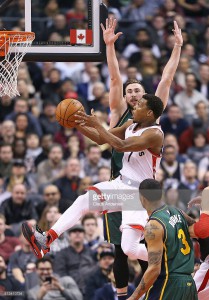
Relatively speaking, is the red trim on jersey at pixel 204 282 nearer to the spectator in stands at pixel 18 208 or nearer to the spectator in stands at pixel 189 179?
the spectator in stands at pixel 18 208

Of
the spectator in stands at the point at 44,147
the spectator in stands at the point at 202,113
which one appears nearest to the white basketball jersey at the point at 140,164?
the spectator in stands at the point at 44,147

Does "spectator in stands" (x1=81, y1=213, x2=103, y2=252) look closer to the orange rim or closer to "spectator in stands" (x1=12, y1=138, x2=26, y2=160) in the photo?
"spectator in stands" (x1=12, y1=138, x2=26, y2=160)

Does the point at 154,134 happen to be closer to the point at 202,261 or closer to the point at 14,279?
the point at 202,261

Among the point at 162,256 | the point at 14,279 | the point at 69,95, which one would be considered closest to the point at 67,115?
the point at 162,256

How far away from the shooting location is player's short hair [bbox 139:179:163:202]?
397 inches

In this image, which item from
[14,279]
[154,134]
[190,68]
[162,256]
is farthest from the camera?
[190,68]

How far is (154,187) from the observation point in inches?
397

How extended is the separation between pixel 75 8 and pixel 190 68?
2.63 m

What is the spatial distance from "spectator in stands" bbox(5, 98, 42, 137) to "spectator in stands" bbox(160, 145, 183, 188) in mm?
2192

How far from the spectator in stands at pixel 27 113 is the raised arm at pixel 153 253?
746 cm

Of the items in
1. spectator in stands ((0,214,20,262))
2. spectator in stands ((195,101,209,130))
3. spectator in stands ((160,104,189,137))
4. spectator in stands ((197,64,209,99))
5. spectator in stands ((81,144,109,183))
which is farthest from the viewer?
spectator in stands ((197,64,209,99))

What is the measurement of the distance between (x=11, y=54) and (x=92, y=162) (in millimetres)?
5521

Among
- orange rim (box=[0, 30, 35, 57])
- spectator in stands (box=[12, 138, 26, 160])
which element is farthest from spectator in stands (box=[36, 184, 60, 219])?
orange rim (box=[0, 30, 35, 57])

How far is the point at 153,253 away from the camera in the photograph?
9891 mm
